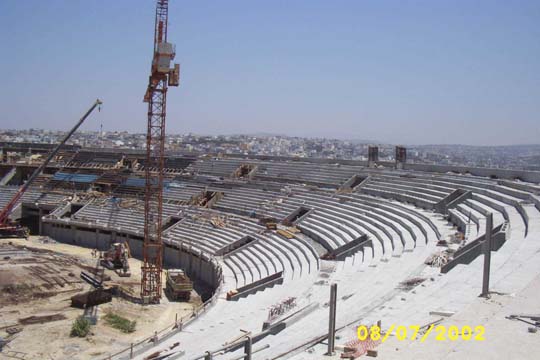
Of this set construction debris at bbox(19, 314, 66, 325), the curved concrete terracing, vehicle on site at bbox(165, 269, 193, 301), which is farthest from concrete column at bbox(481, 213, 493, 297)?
vehicle on site at bbox(165, 269, 193, 301)

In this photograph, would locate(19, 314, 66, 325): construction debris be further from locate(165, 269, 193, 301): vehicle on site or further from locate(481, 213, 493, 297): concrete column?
locate(481, 213, 493, 297): concrete column

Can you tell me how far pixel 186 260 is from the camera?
119ft

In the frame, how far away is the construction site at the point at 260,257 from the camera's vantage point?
39.2 ft

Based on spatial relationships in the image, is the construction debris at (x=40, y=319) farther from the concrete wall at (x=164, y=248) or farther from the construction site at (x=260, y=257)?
the concrete wall at (x=164, y=248)

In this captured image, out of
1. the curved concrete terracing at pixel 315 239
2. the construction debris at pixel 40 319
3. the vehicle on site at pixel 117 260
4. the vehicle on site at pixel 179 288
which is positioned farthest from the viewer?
the vehicle on site at pixel 117 260

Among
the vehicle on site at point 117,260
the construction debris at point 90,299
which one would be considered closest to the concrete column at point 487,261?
the construction debris at point 90,299

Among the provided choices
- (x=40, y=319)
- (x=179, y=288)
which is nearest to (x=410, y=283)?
(x=179, y=288)

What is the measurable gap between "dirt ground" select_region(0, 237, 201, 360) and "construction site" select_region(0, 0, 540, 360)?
11 cm

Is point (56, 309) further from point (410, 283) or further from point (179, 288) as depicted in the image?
point (410, 283)

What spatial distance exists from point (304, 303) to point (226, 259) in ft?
50.8

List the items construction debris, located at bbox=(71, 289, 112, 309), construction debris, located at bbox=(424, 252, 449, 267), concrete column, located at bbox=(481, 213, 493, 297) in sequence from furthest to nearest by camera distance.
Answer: construction debris, located at bbox=(71, 289, 112, 309), construction debris, located at bbox=(424, 252, 449, 267), concrete column, located at bbox=(481, 213, 493, 297)

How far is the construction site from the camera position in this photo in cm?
1195

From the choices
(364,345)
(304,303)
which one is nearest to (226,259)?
(304,303)

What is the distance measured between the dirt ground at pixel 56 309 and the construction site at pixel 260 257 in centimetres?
11
